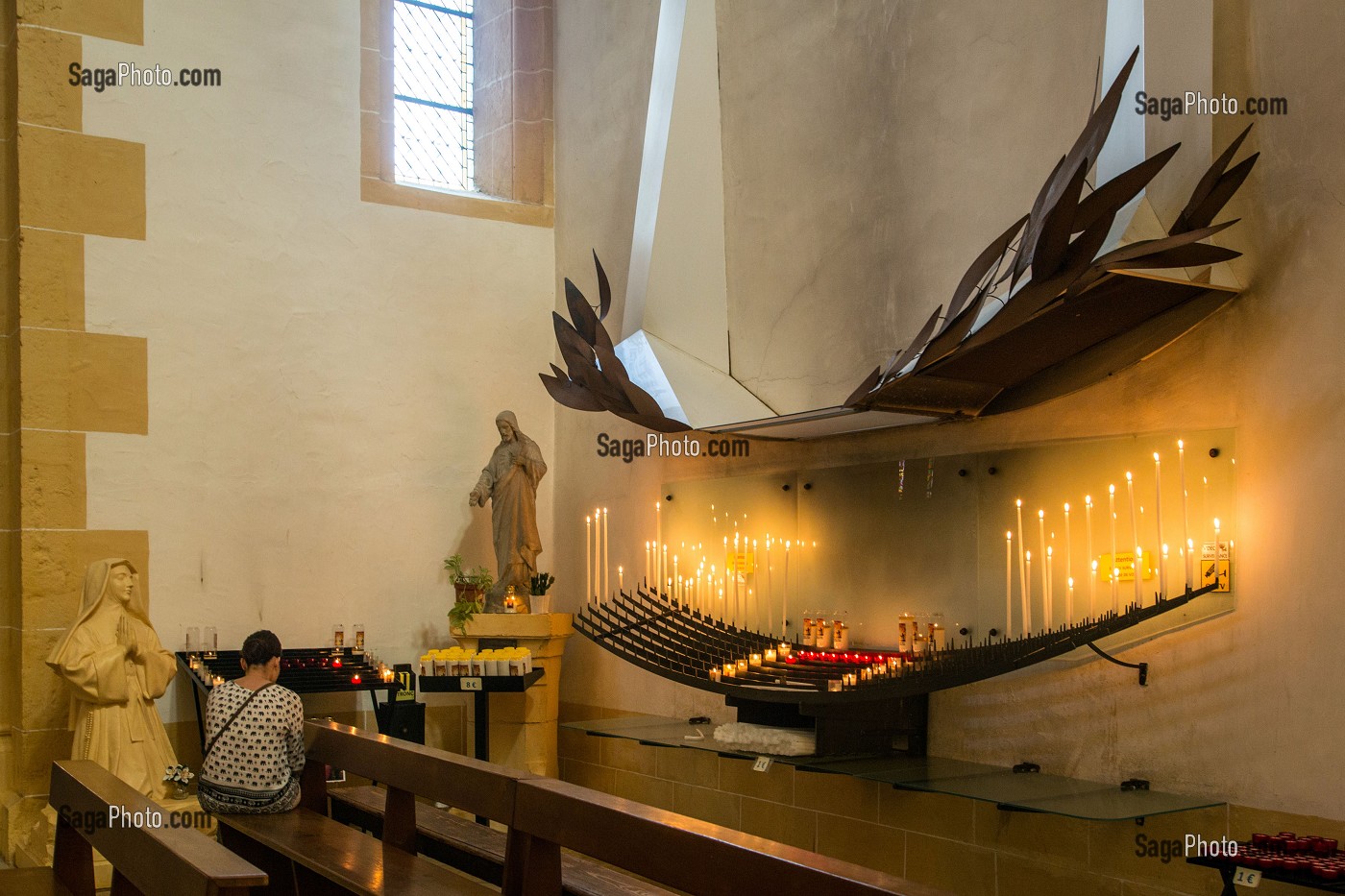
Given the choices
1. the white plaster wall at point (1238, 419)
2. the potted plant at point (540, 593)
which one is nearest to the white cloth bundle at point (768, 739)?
the white plaster wall at point (1238, 419)

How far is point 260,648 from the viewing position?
16.9 ft

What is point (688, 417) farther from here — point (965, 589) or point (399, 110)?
point (399, 110)

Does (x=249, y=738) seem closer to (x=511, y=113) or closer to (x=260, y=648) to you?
(x=260, y=648)

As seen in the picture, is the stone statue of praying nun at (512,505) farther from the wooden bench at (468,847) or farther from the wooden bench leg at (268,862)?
the wooden bench leg at (268,862)

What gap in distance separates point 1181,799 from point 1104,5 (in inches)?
134

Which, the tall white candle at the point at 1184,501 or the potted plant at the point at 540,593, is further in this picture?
the potted plant at the point at 540,593

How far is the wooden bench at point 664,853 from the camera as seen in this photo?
9.61 ft

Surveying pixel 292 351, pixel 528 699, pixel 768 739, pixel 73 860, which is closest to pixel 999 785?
pixel 768 739

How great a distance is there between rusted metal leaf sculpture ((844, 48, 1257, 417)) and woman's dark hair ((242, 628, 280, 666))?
104 inches

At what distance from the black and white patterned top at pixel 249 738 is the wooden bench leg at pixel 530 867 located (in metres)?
1.47

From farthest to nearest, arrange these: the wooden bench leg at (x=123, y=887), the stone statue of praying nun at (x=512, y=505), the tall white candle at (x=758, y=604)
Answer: the stone statue of praying nun at (x=512, y=505) < the tall white candle at (x=758, y=604) < the wooden bench leg at (x=123, y=887)

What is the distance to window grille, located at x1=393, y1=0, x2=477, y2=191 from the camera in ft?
33.2

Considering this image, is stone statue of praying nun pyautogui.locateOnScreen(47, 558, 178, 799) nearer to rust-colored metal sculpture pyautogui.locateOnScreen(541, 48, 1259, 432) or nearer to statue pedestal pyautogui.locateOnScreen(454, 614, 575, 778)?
statue pedestal pyautogui.locateOnScreen(454, 614, 575, 778)

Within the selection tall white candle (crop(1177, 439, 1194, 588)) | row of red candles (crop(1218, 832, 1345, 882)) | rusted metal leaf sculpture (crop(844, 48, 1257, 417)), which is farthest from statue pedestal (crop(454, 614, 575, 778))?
row of red candles (crop(1218, 832, 1345, 882))
